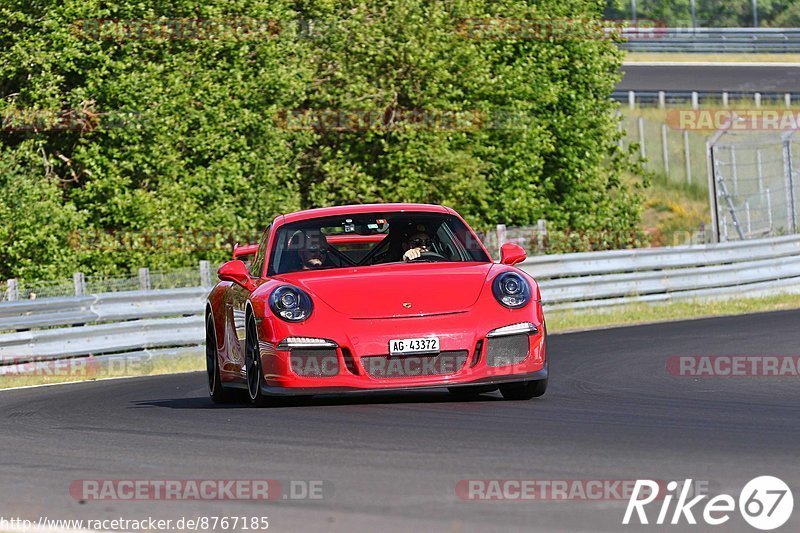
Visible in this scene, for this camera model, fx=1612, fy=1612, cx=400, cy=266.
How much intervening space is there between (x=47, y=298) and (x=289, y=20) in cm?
1639

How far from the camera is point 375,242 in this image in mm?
11094

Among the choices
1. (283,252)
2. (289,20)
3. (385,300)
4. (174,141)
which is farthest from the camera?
(289,20)

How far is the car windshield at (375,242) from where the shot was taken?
34.9ft

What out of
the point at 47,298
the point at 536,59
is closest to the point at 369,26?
the point at 536,59

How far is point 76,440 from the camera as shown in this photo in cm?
871

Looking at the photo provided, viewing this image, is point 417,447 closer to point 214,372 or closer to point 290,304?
point 290,304

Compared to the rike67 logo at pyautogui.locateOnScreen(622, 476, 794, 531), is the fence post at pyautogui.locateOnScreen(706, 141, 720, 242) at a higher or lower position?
lower

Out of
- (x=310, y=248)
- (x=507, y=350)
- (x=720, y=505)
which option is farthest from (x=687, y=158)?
(x=720, y=505)

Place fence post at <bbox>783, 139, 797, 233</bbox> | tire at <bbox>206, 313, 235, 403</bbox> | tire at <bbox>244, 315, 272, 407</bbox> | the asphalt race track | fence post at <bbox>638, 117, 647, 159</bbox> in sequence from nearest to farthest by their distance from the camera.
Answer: the asphalt race track, tire at <bbox>244, 315, 272, 407</bbox>, tire at <bbox>206, 313, 235, 403</bbox>, fence post at <bbox>783, 139, 797, 233</bbox>, fence post at <bbox>638, 117, 647, 159</bbox>

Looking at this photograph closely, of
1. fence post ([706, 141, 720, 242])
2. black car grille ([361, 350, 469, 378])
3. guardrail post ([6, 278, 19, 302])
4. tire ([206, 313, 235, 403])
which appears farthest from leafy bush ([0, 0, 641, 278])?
black car grille ([361, 350, 469, 378])

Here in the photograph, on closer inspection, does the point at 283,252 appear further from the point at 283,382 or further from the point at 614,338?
the point at 614,338

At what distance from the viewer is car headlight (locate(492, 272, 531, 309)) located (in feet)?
32.0

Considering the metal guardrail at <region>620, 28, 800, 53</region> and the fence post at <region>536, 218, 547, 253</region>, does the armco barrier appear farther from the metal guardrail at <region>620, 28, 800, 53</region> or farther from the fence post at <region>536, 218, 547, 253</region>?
the metal guardrail at <region>620, 28, 800, 53</region>

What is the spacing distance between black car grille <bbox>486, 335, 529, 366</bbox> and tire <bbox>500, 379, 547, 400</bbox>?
37 centimetres
